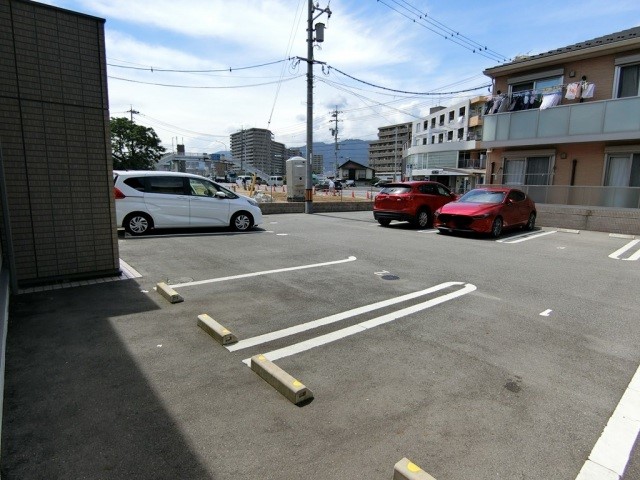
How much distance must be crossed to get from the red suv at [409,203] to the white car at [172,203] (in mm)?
4874

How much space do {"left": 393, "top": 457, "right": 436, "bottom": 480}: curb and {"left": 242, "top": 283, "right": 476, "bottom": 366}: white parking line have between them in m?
1.61

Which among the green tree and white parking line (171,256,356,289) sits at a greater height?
the green tree

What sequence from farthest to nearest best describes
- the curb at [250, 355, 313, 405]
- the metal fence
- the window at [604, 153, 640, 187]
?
the window at [604, 153, 640, 187]
the metal fence
the curb at [250, 355, 313, 405]

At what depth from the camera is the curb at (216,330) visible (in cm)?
367

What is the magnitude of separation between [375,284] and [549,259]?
485cm

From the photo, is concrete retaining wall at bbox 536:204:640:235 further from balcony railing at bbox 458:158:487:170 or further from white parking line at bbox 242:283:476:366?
balcony railing at bbox 458:158:487:170

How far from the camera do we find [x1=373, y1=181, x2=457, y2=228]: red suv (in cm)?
1286

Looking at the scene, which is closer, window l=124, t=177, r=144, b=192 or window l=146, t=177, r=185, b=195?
window l=124, t=177, r=144, b=192

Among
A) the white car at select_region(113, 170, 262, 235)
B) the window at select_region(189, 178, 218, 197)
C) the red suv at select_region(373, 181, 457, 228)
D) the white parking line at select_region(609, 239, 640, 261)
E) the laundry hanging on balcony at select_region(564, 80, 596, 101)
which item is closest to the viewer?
the white parking line at select_region(609, 239, 640, 261)

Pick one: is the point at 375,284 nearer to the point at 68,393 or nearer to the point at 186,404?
the point at 186,404

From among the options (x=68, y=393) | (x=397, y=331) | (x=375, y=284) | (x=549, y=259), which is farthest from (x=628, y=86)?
(x=68, y=393)

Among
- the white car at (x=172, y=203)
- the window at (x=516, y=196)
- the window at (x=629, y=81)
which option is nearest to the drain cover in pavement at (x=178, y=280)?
the white car at (x=172, y=203)

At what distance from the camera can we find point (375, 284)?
5848mm

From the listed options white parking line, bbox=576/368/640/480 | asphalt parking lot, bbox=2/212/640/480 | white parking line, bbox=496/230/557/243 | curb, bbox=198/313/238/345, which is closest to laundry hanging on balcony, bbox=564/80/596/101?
white parking line, bbox=496/230/557/243
